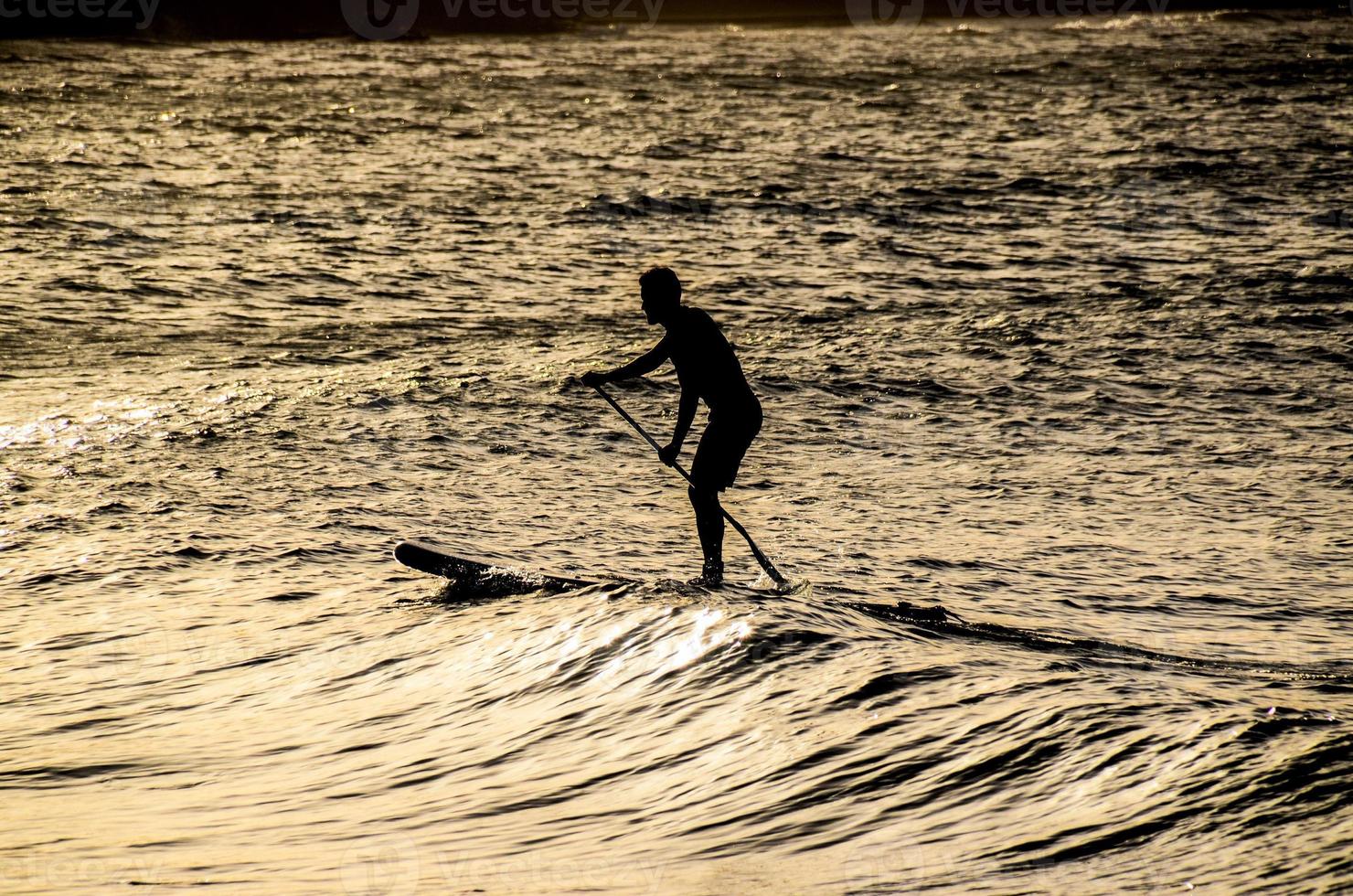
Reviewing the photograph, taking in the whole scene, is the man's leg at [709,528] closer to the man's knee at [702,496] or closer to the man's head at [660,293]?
the man's knee at [702,496]

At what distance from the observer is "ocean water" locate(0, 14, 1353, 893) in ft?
18.8

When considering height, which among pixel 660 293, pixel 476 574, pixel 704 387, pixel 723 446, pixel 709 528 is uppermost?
pixel 660 293

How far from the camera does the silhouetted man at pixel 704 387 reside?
7.66 meters

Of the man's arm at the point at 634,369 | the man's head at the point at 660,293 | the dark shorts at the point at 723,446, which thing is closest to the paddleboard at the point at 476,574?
the dark shorts at the point at 723,446

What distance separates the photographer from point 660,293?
7.63m

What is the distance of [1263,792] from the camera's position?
546 centimetres

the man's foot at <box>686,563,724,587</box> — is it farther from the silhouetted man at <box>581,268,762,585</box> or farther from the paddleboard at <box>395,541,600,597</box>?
the paddleboard at <box>395,541,600,597</box>

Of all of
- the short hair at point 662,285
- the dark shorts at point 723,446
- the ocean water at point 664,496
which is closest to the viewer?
the ocean water at point 664,496

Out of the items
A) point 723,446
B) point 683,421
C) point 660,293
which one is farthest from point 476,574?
point 660,293

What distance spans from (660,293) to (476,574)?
1809mm

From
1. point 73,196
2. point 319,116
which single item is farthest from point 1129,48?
point 73,196

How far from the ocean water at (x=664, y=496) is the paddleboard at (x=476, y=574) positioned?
153mm

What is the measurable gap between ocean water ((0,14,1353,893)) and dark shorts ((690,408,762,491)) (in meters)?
0.63

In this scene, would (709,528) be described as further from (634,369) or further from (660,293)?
(660,293)
